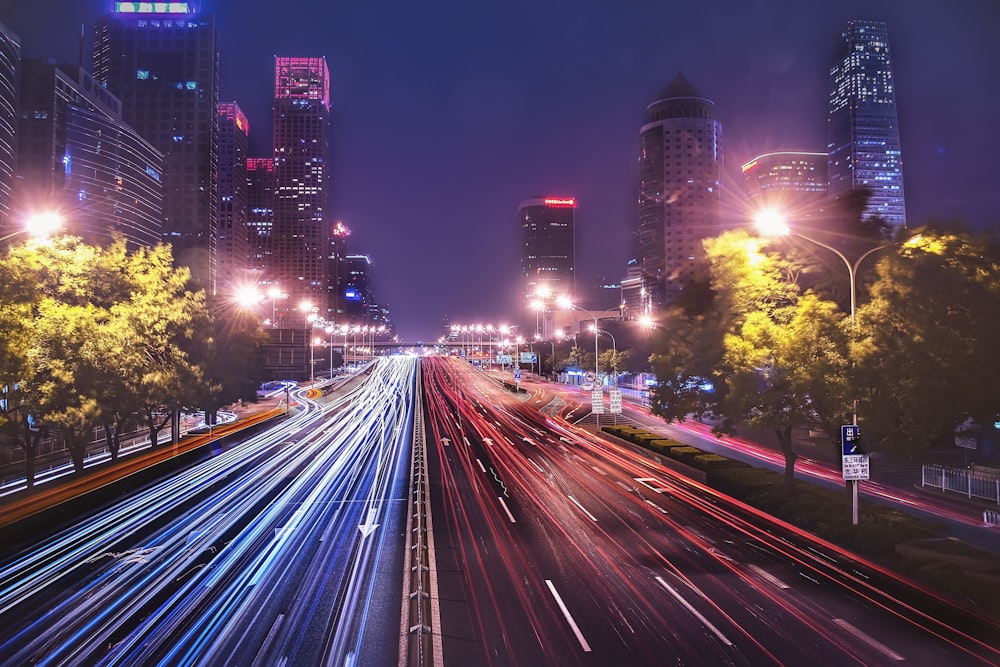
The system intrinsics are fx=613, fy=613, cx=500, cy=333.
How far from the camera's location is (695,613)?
1381cm

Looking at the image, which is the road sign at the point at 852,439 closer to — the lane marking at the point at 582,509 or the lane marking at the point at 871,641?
the lane marking at the point at 871,641

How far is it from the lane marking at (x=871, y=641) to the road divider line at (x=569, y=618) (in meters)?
5.63

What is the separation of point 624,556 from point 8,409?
2235 centimetres

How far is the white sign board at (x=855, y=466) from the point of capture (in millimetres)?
18656

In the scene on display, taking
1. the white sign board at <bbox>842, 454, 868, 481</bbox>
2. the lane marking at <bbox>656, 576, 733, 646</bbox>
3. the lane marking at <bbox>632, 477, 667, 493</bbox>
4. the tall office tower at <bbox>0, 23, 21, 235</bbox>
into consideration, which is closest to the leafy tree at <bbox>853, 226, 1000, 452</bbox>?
the white sign board at <bbox>842, 454, 868, 481</bbox>

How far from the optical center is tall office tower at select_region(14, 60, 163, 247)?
500 ft

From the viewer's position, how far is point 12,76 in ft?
432

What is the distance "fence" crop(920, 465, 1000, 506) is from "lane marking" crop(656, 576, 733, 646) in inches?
655

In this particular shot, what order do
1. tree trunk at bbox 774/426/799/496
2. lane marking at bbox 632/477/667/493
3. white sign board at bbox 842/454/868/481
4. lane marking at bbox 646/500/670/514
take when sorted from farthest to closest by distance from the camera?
lane marking at bbox 632/477/667/493 → lane marking at bbox 646/500/670/514 → tree trunk at bbox 774/426/799/496 → white sign board at bbox 842/454/868/481

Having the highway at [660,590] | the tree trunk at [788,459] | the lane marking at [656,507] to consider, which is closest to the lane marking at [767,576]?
the highway at [660,590]

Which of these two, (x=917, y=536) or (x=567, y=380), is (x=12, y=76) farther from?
(x=917, y=536)

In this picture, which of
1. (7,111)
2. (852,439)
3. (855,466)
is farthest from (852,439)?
(7,111)

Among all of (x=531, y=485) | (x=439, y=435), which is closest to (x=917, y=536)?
(x=531, y=485)

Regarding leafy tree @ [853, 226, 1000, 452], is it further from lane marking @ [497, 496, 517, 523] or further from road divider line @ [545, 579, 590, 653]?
lane marking @ [497, 496, 517, 523]
